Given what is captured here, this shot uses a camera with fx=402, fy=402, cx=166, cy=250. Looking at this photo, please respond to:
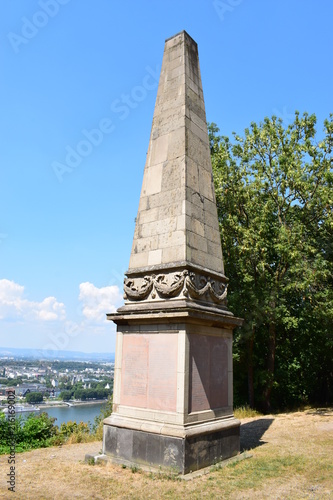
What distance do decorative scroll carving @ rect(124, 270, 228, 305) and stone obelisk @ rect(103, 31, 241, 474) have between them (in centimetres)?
2

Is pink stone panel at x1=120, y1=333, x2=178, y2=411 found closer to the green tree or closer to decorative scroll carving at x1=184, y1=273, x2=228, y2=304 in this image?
decorative scroll carving at x1=184, y1=273, x2=228, y2=304

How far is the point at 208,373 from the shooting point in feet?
26.2

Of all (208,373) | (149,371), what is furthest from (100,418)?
(208,373)

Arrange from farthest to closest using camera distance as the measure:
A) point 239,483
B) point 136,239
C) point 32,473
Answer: point 136,239 < point 32,473 < point 239,483

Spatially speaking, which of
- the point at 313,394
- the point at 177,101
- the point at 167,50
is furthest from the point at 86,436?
the point at 313,394

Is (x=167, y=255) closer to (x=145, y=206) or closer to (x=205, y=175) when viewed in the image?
(x=145, y=206)

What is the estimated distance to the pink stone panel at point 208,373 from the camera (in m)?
7.52

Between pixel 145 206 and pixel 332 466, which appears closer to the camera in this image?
pixel 332 466

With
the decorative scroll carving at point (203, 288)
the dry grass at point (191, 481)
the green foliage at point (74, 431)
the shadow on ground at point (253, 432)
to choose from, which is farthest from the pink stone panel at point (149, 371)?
the green foliage at point (74, 431)

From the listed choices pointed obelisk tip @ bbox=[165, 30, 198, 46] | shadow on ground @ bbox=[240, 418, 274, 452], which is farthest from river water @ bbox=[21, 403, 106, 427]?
pointed obelisk tip @ bbox=[165, 30, 198, 46]

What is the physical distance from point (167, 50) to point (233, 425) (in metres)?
8.89

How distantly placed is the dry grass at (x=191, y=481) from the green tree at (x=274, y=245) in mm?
7225

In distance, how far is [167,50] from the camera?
10078 millimetres

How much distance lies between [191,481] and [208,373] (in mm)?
2001
